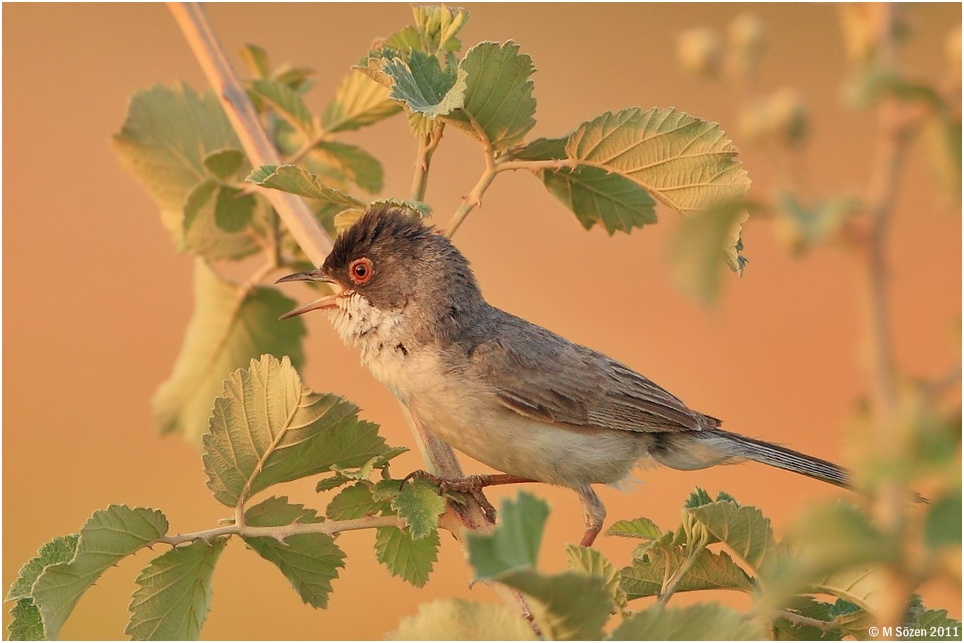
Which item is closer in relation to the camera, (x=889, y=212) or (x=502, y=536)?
(x=889, y=212)

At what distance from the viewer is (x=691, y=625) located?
144cm

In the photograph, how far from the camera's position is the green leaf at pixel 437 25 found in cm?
268

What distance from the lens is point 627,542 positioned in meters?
7.03

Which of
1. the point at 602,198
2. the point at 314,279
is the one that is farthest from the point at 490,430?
the point at 602,198

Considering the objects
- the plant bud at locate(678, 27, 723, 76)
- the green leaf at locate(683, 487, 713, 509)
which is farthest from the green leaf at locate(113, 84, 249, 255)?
the plant bud at locate(678, 27, 723, 76)

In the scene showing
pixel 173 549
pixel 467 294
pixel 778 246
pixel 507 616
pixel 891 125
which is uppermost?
pixel 467 294

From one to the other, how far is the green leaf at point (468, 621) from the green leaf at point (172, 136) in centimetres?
234

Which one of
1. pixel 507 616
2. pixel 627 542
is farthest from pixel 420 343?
pixel 627 542

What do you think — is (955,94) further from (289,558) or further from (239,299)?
(239,299)

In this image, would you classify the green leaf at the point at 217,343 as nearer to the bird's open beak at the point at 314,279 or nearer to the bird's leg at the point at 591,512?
the bird's open beak at the point at 314,279

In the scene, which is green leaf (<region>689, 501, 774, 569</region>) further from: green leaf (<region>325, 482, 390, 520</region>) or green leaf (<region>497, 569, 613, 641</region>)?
green leaf (<region>325, 482, 390, 520</region>)

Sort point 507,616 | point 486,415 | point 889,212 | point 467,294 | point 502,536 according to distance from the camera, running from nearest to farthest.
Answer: point 889,212, point 502,536, point 507,616, point 486,415, point 467,294

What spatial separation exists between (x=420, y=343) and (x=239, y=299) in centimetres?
65

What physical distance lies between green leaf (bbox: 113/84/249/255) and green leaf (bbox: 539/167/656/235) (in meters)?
1.33
